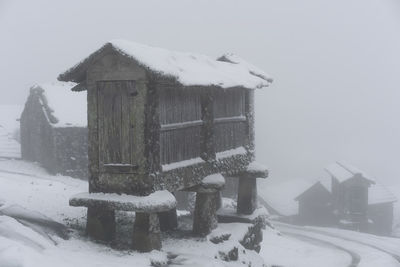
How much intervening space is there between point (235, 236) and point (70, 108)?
1608cm

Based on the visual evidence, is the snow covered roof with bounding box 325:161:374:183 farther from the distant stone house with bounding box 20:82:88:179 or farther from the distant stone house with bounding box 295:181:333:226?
the distant stone house with bounding box 20:82:88:179

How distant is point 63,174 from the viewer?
74.2 ft

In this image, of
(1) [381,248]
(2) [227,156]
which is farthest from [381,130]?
(2) [227,156]

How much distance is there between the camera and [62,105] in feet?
78.7

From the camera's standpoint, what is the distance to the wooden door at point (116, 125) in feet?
25.3

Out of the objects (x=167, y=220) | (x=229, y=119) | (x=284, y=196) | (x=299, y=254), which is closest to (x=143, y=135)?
(x=167, y=220)

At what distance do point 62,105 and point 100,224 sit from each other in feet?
55.3

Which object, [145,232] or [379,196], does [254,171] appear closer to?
[145,232]

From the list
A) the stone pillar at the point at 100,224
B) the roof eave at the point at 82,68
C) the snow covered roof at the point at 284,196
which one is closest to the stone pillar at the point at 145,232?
the stone pillar at the point at 100,224

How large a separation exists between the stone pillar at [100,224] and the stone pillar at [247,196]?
415 cm

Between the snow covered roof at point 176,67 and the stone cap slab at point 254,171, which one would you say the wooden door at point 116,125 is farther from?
the stone cap slab at point 254,171

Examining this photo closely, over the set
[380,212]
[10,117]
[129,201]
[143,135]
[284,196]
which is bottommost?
[284,196]

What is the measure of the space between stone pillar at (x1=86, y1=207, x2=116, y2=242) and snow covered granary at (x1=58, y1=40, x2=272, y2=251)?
0.06ft

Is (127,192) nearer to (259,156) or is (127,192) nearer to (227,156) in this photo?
(227,156)
